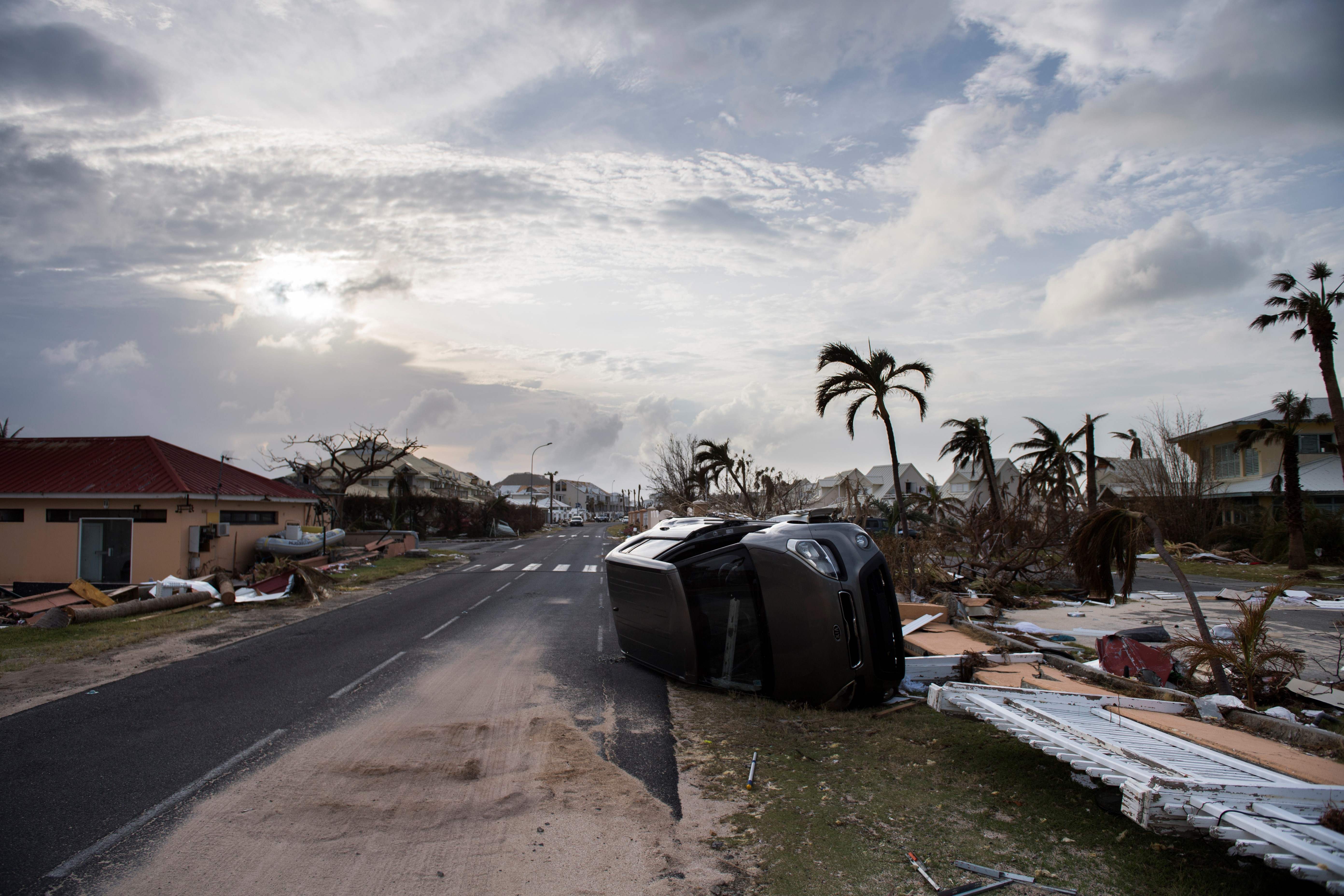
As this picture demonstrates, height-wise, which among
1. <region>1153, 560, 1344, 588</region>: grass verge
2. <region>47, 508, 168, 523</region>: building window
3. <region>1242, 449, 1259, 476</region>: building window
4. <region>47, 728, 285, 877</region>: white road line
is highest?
<region>1242, 449, 1259, 476</region>: building window

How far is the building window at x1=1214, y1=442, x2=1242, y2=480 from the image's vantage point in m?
35.5

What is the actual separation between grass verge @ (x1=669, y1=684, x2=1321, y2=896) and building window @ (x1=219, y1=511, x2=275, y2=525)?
2072 cm

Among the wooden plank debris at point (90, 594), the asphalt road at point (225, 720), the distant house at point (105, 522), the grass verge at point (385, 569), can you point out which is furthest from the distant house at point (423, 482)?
the asphalt road at point (225, 720)

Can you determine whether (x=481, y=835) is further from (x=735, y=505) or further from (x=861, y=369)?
(x=735, y=505)

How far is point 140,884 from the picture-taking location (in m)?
3.97

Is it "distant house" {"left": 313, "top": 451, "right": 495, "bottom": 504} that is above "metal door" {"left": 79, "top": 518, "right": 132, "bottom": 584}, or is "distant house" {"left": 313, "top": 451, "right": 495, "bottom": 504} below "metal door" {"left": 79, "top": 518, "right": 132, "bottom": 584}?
above

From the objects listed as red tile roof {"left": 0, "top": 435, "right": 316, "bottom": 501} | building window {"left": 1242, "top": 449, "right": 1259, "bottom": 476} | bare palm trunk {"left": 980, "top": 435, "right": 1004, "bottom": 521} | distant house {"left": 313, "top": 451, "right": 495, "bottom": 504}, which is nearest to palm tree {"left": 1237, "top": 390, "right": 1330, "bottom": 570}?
building window {"left": 1242, "top": 449, "right": 1259, "bottom": 476}

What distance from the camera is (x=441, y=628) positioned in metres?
13.0

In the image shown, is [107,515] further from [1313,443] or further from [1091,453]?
[1313,443]

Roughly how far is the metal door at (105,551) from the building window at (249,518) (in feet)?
8.04

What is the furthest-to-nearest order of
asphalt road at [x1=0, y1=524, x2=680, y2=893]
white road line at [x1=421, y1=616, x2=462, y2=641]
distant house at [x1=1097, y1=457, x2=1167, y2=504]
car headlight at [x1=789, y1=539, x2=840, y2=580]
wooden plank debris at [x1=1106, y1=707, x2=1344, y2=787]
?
distant house at [x1=1097, y1=457, x2=1167, y2=504], white road line at [x1=421, y1=616, x2=462, y2=641], car headlight at [x1=789, y1=539, x2=840, y2=580], asphalt road at [x1=0, y1=524, x2=680, y2=893], wooden plank debris at [x1=1106, y1=707, x2=1344, y2=787]

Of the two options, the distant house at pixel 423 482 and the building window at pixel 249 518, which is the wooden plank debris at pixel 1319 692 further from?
the distant house at pixel 423 482

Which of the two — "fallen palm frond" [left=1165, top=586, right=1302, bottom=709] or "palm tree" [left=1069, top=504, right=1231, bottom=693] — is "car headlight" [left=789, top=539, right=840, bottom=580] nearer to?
"palm tree" [left=1069, top=504, right=1231, bottom=693]

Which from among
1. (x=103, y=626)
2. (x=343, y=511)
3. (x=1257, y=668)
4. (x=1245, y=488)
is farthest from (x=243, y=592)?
(x=1245, y=488)
